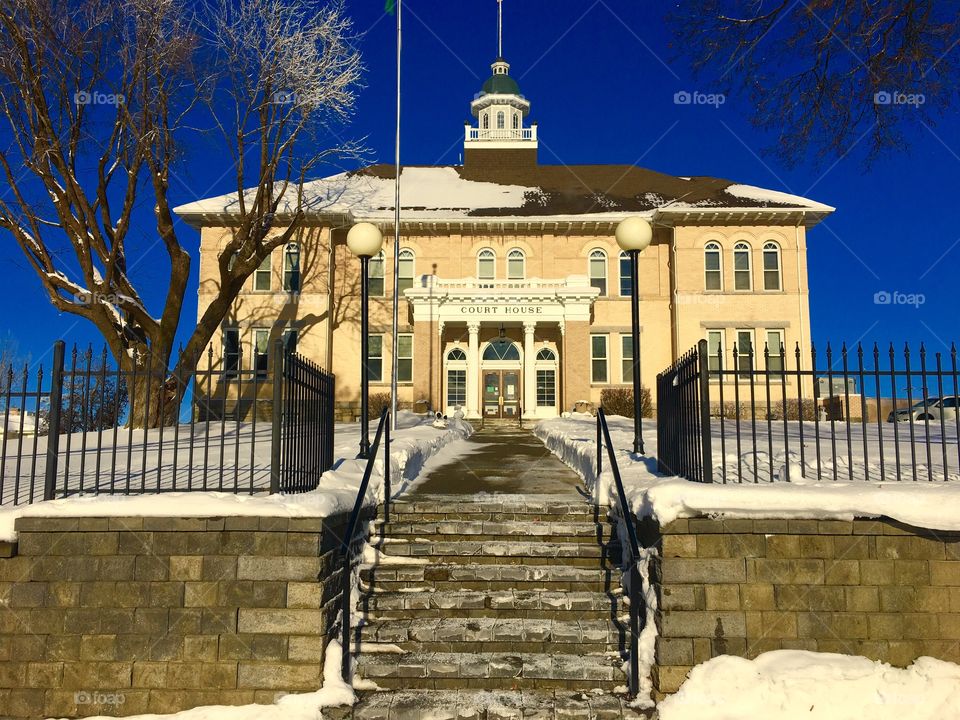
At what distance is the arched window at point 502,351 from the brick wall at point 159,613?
77.7 ft

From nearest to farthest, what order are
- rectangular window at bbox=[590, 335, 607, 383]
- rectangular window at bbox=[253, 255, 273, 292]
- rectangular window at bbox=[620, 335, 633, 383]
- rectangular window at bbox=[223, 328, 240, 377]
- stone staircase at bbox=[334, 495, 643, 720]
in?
stone staircase at bbox=[334, 495, 643, 720]
rectangular window at bbox=[223, 328, 240, 377]
rectangular window at bbox=[253, 255, 273, 292]
rectangular window at bbox=[620, 335, 633, 383]
rectangular window at bbox=[590, 335, 607, 383]

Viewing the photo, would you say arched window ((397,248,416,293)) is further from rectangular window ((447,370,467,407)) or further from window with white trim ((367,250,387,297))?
rectangular window ((447,370,467,407))

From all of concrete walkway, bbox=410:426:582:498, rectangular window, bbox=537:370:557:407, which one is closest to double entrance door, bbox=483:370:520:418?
rectangular window, bbox=537:370:557:407

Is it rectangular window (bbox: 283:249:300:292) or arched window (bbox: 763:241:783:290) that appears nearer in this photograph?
rectangular window (bbox: 283:249:300:292)

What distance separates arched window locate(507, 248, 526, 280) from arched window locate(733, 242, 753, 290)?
8.85m

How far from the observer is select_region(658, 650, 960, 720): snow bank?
16.3ft

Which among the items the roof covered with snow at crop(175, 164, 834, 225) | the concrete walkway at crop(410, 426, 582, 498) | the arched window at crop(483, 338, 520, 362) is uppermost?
the roof covered with snow at crop(175, 164, 834, 225)

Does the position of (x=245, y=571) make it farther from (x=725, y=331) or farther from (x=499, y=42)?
(x=499, y=42)

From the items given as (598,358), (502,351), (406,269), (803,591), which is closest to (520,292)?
(502,351)

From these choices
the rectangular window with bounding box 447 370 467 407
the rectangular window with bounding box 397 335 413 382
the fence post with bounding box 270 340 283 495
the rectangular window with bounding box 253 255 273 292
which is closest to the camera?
the fence post with bounding box 270 340 283 495

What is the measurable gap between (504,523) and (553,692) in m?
2.06

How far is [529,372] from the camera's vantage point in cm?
2820

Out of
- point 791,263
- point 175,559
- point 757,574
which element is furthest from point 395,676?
point 791,263

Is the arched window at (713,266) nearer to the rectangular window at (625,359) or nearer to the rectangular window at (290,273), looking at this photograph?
the rectangular window at (625,359)
